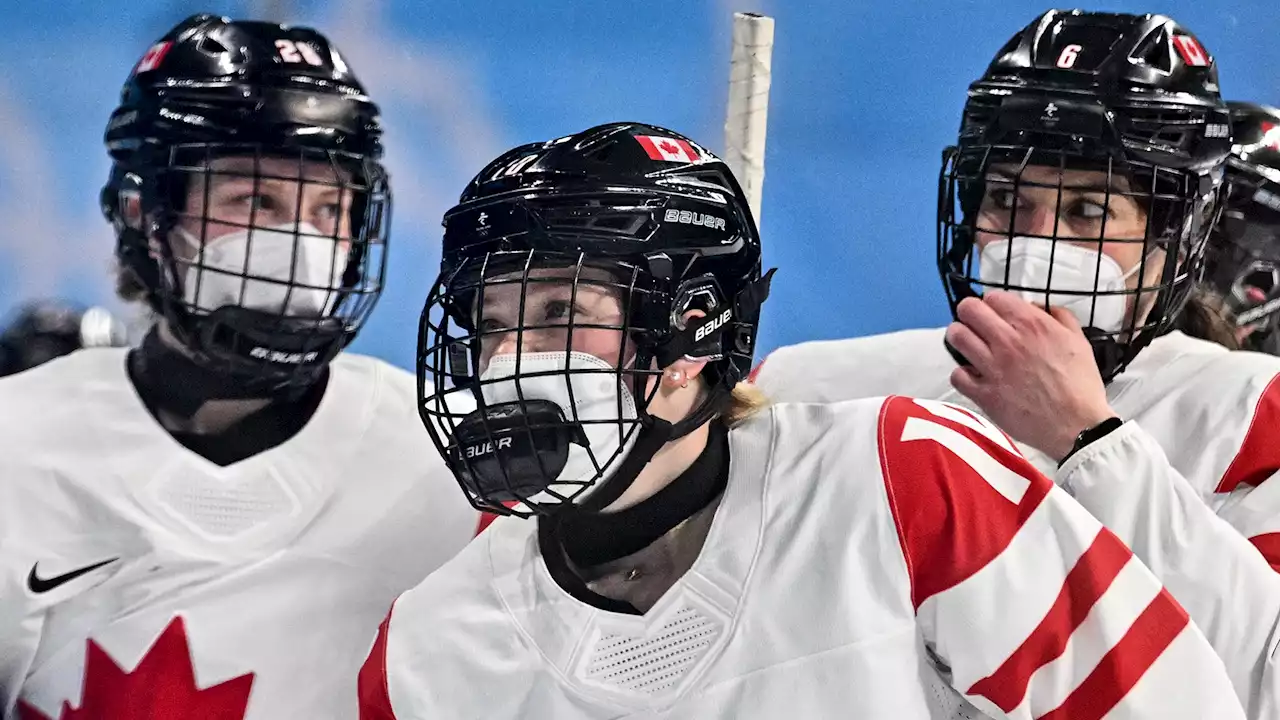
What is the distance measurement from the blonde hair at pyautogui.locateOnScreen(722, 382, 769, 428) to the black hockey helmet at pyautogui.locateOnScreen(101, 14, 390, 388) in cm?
54

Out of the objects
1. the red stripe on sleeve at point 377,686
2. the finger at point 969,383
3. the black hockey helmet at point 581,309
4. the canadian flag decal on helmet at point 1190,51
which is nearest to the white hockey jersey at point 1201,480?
the finger at point 969,383

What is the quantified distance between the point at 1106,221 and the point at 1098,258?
0.17ft

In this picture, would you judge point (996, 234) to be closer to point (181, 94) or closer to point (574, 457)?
point (574, 457)

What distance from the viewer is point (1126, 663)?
1269 mm

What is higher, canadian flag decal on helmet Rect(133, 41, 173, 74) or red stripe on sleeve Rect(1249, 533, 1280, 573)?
canadian flag decal on helmet Rect(133, 41, 173, 74)

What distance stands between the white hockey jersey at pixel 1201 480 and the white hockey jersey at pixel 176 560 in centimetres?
84

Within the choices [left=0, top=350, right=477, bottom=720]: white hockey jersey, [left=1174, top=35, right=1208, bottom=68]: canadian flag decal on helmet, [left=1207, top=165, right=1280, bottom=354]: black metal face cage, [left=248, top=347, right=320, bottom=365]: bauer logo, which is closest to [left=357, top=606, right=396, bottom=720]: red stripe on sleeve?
[left=0, top=350, right=477, bottom=720]: white hockey jersey

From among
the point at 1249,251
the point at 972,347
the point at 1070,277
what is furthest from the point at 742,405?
the point at 1249,251

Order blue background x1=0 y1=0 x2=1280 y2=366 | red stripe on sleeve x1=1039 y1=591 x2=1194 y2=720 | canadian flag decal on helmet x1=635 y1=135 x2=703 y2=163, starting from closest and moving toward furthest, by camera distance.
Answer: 1. red stripe on sleeve x1=1039 y1=591 x2=1194 y2=720
2. canadian flag decal on helmet x1=635 y1=135 x2=703 y2=163
3. blue background x1=0 y1=0 x2=1280 y2=366

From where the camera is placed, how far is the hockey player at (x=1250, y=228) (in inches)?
76.7

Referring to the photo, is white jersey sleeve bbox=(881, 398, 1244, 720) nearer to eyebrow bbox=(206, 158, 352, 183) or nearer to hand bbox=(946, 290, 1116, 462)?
hand bbox=(946, 290, 1116, 462)

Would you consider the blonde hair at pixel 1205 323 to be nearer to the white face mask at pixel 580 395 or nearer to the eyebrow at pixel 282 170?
the white face mask at pixel 580 395

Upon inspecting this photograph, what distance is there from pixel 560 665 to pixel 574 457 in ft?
0.81

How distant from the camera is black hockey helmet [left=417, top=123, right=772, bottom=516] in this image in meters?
1.30
